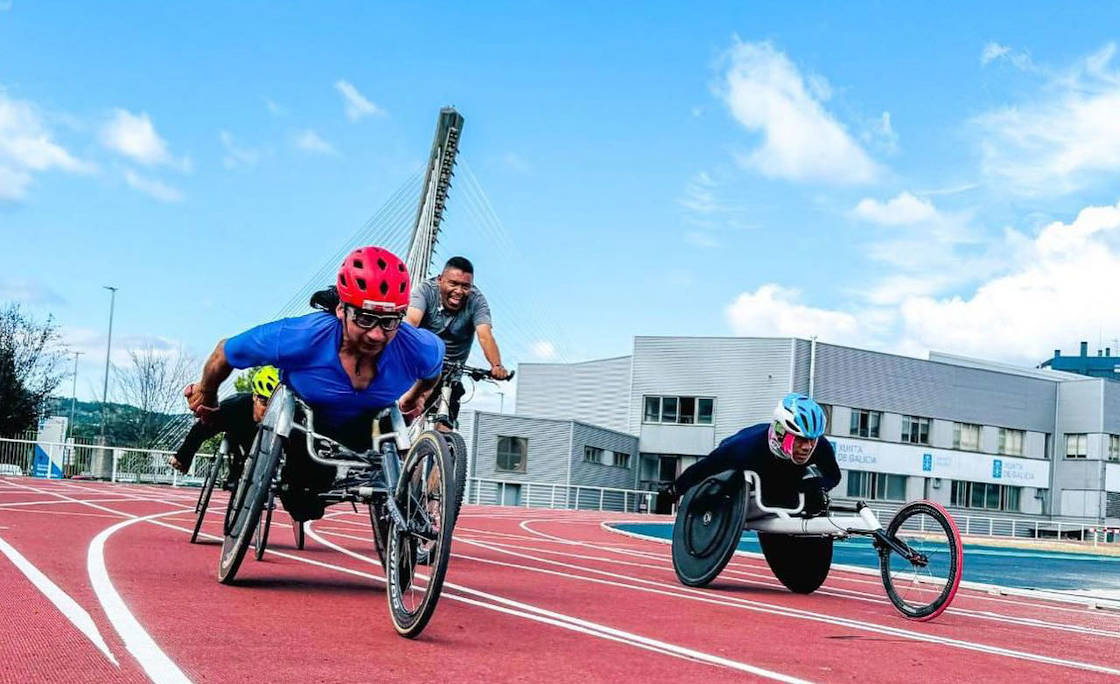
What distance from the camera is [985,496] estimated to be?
2763 inches

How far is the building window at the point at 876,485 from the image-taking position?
6475 cm

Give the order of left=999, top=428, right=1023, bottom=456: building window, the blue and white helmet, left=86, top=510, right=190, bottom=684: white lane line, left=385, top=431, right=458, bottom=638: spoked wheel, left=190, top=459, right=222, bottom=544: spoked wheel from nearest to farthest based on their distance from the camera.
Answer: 1. left=86, top=510, right=190, bottom=684: white lane line
2. left=385, top=431, right=458, bottom=638: spoked wheel
3. the blue and white helmet
4. left=190, top=459, right=222, bottom=544: spoked wheel
5. left=999, top=428, right=1023, bottom=456: building window

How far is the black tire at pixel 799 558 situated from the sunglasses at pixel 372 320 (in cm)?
428

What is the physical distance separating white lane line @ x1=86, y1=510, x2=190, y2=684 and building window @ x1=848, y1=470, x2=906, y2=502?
60.4 meters

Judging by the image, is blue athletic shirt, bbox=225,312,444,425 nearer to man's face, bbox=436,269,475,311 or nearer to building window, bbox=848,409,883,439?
man's face, bbox=436,269,475,311

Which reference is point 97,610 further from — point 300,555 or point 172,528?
point 172,528

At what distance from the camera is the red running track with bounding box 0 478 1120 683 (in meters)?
4.26

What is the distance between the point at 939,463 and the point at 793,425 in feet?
207

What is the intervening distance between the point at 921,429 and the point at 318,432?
64.7 meters

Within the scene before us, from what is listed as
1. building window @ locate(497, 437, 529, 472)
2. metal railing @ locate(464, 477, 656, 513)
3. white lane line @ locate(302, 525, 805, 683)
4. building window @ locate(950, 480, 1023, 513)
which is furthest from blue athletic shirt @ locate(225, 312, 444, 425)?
building window @ locate(950, 480, 1023, 513)

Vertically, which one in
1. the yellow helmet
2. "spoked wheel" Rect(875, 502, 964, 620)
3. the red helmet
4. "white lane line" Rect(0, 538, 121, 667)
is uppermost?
the red helmet

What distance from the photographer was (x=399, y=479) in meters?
5.44

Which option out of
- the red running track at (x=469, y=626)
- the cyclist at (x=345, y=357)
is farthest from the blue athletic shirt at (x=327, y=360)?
the red running track at (x=469, y=626)

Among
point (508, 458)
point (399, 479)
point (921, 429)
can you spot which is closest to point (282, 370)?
point (399, 479)
